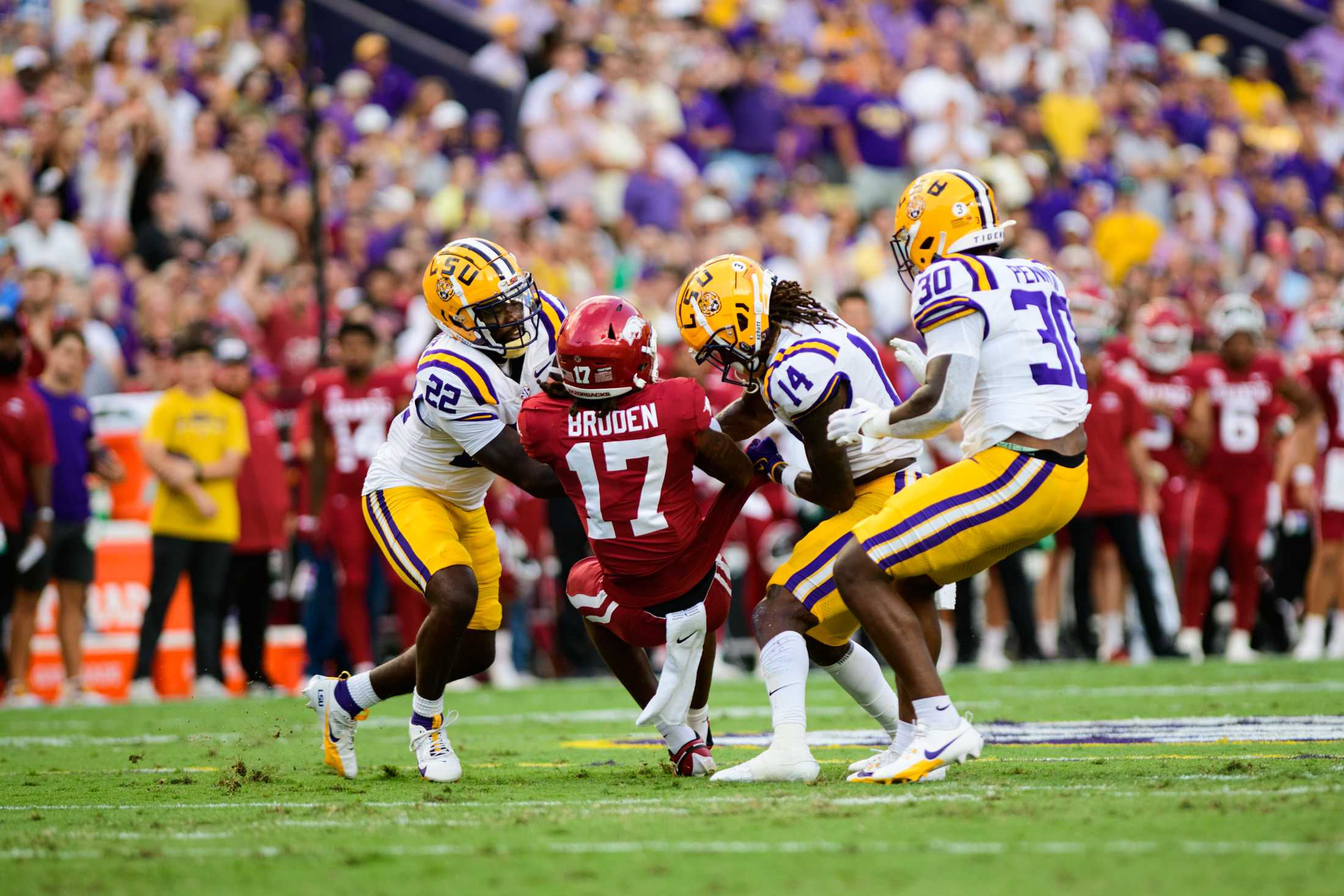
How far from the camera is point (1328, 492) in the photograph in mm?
11969

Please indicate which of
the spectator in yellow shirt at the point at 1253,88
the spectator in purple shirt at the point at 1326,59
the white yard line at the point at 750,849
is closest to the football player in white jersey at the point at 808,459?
the white yard line at the point at 750,849

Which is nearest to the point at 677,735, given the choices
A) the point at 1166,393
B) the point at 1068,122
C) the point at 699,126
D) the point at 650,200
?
the point at 1166,393

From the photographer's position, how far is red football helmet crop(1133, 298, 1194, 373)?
42.5 ft

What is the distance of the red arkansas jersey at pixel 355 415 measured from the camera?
37.1ft

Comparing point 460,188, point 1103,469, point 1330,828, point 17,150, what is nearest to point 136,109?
point 17,150

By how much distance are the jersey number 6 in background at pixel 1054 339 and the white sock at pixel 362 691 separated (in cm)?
281

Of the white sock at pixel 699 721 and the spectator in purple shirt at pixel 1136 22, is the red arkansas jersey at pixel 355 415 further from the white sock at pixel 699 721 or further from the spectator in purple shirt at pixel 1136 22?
the spectator in purple shirt at pixel 1136 22

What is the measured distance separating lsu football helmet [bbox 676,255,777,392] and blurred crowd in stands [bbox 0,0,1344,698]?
545 cm

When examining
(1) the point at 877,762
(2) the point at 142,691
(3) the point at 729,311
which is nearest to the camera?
(1) the point at 877,762

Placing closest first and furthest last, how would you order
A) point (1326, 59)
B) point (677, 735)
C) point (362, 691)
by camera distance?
point (677, 735), point (362, 691), point (1326, 59)

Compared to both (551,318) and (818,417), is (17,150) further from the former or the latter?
(818,417)

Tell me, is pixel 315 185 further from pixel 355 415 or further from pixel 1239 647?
pixel 1239 647

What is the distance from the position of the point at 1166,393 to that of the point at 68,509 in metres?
7.71

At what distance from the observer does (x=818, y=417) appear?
19.3 feet
